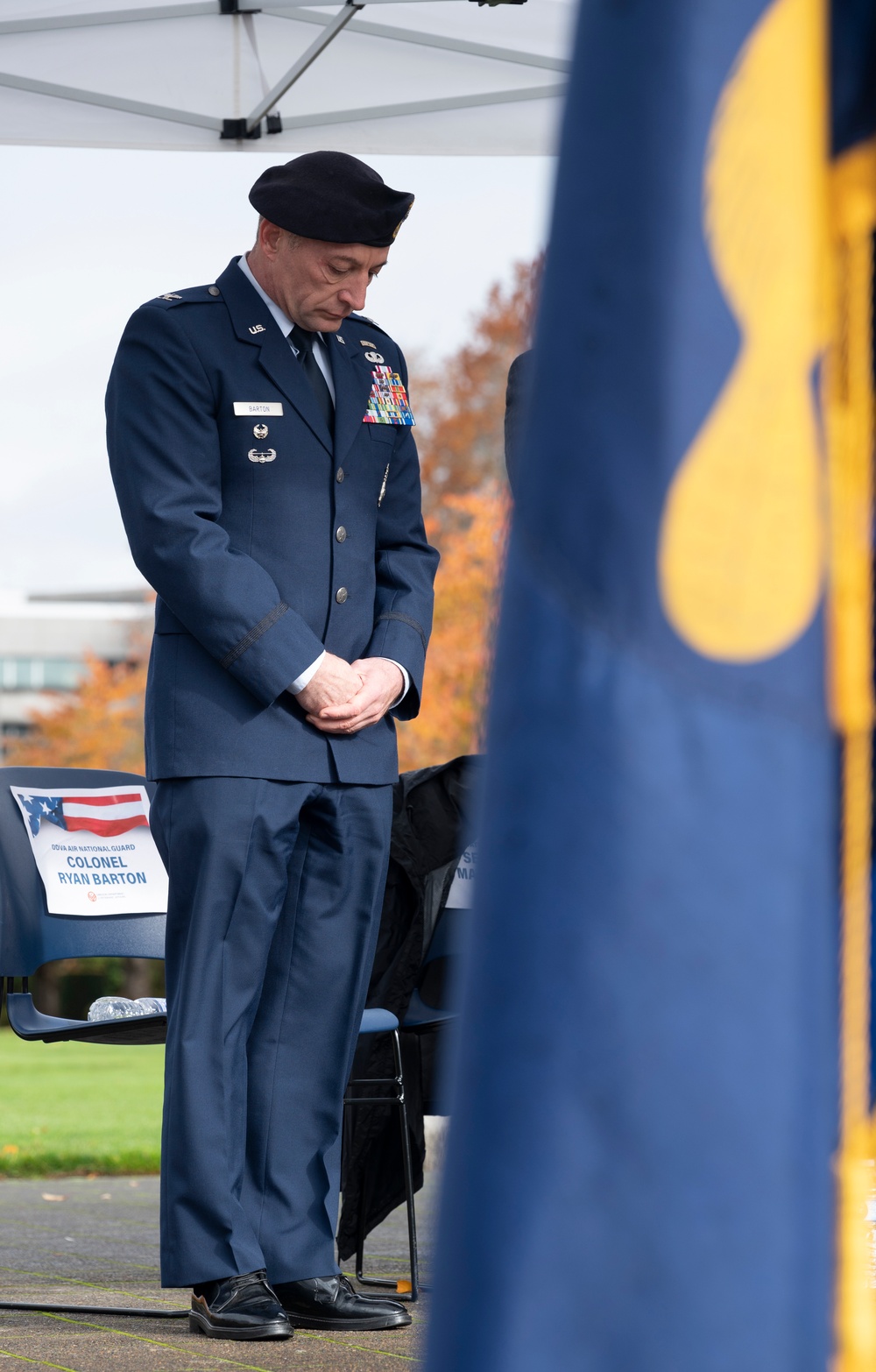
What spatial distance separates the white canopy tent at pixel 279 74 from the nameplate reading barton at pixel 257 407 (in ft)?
9.39

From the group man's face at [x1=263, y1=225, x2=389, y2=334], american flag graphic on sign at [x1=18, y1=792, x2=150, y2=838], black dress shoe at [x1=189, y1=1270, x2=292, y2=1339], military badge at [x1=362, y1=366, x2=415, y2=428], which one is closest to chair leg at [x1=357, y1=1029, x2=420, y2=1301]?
black dress shoe at [x1=189, y1=1270, x2=292, y2=1339]

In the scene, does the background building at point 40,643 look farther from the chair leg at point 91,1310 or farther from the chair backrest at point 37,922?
the chair leg at point 91,1310

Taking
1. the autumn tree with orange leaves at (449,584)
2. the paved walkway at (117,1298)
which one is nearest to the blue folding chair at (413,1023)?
the paved walkway at (117,1298)

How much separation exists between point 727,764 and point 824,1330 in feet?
0.95

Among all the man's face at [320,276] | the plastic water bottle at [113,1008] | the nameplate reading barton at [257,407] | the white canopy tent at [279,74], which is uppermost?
the white canopy tent at [279,74]

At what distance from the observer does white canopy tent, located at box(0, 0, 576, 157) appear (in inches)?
225

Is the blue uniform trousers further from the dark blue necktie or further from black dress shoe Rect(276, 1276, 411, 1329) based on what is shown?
the dark blue necktie

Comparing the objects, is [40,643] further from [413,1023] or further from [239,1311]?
[239,1311]

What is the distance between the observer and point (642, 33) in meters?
0.97

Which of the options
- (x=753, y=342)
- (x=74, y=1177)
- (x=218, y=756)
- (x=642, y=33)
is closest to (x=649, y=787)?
(x=753, y=342)

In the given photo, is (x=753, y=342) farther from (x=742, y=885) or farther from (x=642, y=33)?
(x=742, y=885)

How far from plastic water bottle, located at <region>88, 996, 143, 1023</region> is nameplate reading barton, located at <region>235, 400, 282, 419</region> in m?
1.46

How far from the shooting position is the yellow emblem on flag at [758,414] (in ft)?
3.07

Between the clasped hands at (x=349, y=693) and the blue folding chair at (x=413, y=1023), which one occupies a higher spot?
the clasped hands at (x=349, y=693)
